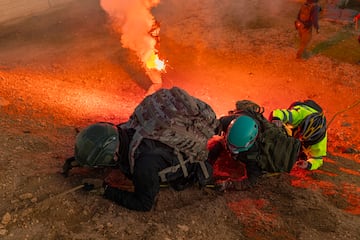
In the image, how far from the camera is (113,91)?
7625 mm

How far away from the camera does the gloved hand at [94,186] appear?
3943 mm

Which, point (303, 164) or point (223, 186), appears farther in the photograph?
point (303, 164)

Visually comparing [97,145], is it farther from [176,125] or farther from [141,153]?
[176,125]


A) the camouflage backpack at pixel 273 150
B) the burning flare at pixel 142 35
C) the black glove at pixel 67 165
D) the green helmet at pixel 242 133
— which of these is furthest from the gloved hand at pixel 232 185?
the burning flare at pixel 142 35

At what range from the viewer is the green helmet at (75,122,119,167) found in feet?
11.8

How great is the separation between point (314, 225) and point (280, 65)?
573cm

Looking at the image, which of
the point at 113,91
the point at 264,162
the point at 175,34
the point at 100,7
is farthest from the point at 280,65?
the point at 100,7

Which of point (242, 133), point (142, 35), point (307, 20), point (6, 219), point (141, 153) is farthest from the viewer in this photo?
point (307, 20)

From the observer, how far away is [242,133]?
4.50 meters

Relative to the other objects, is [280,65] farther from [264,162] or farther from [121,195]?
[121,195]

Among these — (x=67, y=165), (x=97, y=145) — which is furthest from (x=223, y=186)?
(x=67, y=165)

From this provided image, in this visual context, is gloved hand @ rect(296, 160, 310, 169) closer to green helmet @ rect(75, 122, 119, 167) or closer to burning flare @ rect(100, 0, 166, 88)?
green helmet @ rect(75, 122, 119, 167)

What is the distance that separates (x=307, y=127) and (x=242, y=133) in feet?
4.38

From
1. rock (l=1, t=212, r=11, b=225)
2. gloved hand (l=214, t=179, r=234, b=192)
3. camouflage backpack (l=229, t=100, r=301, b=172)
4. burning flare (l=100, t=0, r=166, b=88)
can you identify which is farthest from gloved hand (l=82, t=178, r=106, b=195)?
burning flare (l=100, t=0, r=166, b=88)
